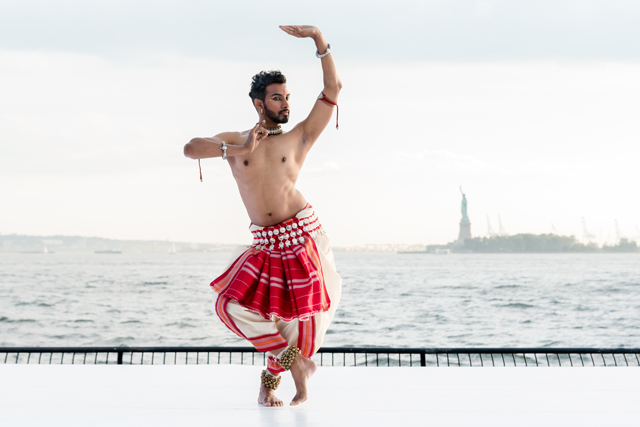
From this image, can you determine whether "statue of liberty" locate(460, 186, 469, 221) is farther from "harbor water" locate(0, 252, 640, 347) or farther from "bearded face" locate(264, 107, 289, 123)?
"bearded face" locate(264, 107, 289, 123)

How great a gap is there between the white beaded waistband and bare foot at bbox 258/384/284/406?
691mm

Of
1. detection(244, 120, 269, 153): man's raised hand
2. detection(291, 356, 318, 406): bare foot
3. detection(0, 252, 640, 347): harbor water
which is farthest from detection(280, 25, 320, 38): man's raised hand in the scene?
detection(0, 252, 640, 347): harbor water

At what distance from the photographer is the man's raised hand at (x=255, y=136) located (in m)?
2.67

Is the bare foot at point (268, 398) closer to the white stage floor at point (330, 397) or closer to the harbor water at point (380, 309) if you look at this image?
the white stage floor at point (330, 397)

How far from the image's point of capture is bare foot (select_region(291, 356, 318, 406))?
2.78 meters

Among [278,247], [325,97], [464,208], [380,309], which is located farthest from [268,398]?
[464,208]

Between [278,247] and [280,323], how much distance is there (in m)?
0.38

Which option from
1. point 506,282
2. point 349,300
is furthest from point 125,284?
point 506,282

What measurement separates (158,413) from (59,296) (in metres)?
32.0

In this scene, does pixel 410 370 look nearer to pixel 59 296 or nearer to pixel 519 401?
pixel 519 401

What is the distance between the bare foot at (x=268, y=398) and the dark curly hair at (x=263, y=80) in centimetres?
144

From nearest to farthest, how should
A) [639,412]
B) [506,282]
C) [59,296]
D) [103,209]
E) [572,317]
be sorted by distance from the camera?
[639,412]
[572,317]
[59,296]
[103,209]
[506,282]

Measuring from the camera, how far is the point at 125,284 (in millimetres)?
34750

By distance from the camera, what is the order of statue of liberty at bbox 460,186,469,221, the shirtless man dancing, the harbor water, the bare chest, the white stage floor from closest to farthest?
the white stage floor
the shirtless man dancing
the bare chest
the harbor water
statue of liberty at bbox 460,186,469,221
